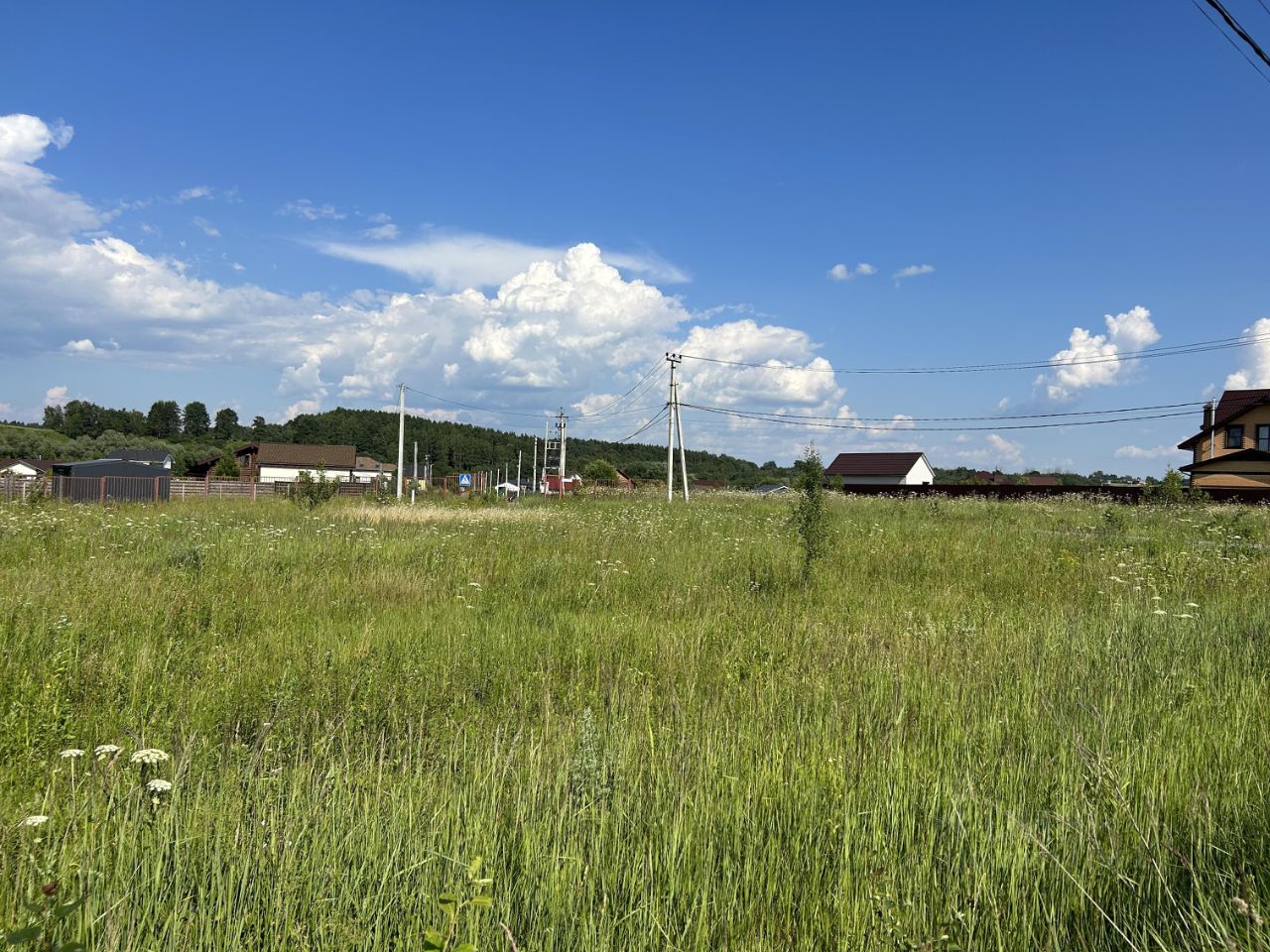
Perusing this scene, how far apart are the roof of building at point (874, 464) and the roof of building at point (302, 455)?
2587 inches

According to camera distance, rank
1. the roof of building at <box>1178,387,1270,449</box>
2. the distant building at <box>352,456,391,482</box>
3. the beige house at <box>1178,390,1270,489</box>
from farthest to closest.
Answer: the distant building at <box>352,456,391,482</box> < the roof of building at <box>1178,387,1270,449</box> < the beige house at <box>1178,390,1270,489</box>

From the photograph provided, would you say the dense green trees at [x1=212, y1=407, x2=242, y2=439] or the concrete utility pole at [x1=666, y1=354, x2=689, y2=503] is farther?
the dense green trees at [x1=212, y1=407, x2=242, y2=439]

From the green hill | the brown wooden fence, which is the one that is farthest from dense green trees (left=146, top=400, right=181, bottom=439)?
the brown wooden fence

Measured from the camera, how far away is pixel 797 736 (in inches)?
155

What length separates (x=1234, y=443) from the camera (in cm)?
4900

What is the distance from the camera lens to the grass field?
2434 mm

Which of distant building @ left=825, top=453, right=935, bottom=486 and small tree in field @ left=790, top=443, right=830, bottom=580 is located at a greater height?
distant building @ left=825, top=453, right=935, bottom=486

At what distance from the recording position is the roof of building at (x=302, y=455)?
98.8 m

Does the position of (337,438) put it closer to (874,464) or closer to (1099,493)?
(874,464)

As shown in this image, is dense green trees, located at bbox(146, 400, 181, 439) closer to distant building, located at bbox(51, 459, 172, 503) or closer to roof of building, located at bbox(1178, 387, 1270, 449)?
distant building, located at bbox(51, 459, 172, 503)

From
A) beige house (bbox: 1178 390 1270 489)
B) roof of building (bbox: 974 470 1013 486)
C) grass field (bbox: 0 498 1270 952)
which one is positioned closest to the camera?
grass field (bbox: 0 498 1270 952)

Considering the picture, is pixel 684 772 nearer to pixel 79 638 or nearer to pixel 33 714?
pixel 33 714

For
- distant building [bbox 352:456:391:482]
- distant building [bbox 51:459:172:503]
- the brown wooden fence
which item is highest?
distant building [bbox 352:456:391:482]

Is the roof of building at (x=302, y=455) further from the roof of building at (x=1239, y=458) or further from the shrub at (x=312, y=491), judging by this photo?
the roof of building at (x=1239, y=458)
